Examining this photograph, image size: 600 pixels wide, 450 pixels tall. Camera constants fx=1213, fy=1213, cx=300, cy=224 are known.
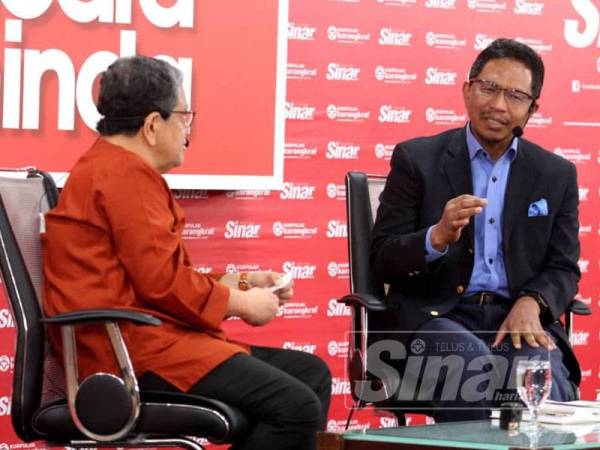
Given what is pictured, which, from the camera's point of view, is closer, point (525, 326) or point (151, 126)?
point (151, 126)

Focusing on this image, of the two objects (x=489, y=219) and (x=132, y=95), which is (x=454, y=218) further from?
(x=132, y=95)

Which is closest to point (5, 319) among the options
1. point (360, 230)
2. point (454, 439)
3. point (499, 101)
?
point (360, 230)

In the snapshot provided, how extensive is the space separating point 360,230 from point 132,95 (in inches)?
45.3

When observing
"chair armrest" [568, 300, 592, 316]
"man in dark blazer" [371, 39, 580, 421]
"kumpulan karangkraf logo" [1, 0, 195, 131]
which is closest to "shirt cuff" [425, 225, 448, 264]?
"man in dark blazer" [371, 39, 580, 421]

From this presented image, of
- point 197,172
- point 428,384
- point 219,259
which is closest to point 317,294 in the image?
point 219,259

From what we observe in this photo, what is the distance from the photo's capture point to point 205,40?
197 inches

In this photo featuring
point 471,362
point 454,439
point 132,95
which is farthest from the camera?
point 471,362

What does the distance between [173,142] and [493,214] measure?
125cm

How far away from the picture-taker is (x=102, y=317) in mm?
3029

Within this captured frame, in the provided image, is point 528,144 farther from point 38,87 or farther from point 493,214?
point 38,87

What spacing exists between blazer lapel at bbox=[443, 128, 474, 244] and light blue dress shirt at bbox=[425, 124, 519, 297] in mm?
27

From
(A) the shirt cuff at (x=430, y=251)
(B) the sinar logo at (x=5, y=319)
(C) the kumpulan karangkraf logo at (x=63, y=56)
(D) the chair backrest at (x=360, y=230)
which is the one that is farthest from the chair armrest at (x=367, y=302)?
(B) the sinar logo at (x=5, y=319)

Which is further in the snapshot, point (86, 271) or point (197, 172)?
point (197, 172)

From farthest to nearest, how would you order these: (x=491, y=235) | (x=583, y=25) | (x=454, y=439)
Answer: (x=583, y=25)
(x=491, y=235)
(x=454, y=439)
